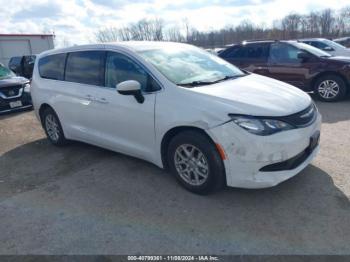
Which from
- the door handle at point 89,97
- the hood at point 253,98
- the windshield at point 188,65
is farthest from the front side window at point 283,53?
the door handle at point 89,97

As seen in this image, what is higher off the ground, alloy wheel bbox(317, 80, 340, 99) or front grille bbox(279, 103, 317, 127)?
front grille bbox(279, 103, 317, 127)

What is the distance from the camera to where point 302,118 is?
130 inches

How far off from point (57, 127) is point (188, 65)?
267 cm

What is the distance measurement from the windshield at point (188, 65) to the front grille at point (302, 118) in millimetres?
1074

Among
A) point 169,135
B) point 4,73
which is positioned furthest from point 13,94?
point 169,135

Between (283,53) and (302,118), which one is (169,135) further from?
(283,53)

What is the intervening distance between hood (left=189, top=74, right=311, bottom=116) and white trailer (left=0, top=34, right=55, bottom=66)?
24481 millimetres

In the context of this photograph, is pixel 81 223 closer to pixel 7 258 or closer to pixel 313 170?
pixel 7 258

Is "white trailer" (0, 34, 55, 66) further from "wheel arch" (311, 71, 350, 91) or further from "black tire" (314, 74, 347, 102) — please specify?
"black tire" (314, 74, 347, 102)

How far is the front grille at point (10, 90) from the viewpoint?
838 cm

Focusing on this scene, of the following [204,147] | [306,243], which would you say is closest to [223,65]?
[204,147]

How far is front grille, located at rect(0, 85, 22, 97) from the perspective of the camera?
8383 millimetres

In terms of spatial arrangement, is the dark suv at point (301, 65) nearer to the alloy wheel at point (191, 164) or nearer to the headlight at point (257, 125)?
the headlight at point (257, 125)

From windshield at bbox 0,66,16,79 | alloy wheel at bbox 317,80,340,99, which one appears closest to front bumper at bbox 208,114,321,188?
alloy wheel at bbox 317,80,340,99
